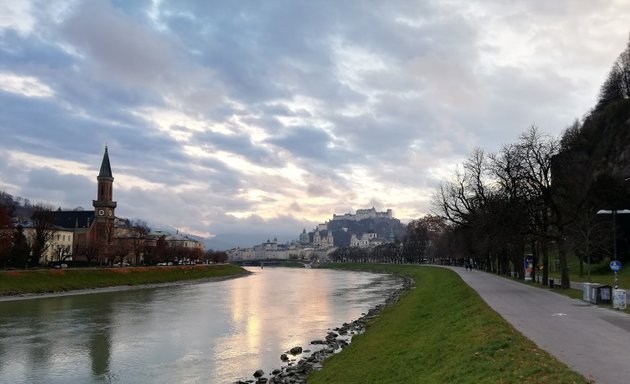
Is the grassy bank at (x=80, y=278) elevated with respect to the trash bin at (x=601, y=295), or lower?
lower

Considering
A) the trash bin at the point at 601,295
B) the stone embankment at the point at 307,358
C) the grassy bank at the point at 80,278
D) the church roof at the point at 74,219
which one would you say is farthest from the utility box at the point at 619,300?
the church roof at the point at 74,219

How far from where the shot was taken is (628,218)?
72562 mm

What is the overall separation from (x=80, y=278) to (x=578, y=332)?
6969 cm

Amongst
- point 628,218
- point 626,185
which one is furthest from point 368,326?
point 628,218

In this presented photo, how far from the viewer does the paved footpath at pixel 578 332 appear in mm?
12594

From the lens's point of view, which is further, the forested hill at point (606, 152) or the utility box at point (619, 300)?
the forested hill at point (606, 152)

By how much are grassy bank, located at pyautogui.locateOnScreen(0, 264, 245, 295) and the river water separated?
7780mm

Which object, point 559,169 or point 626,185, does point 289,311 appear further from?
point 626,185

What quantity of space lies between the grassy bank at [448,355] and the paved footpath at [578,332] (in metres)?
0.70

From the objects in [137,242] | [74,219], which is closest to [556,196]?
[137,242]

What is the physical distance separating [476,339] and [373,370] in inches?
157

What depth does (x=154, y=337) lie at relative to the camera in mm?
32000

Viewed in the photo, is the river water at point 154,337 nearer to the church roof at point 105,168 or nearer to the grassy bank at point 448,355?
the grassy bank at point 448,355

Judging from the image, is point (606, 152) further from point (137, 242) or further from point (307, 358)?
point (137, 242)
